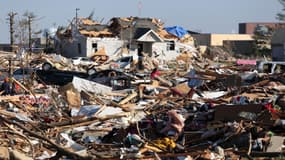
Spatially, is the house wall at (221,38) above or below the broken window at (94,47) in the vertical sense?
above

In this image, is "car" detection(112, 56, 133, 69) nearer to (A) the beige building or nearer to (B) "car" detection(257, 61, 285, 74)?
(B) "car" detection(257, 61, 285, 74)

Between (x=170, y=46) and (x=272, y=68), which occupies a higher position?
(x=170, y=46)

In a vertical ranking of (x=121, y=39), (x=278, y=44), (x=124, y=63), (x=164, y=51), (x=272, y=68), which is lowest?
(x=124, y=63)

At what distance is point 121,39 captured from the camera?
50469 mm

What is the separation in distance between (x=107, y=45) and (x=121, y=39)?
2.14 m

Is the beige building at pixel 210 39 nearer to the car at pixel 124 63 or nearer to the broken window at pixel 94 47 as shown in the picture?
the broken window at pixel 94 47

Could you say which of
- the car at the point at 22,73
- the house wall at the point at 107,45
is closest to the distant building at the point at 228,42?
the house wall at the point at 107,45

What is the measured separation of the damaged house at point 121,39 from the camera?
48938 millimetres

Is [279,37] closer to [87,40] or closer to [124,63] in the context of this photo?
[87,40]

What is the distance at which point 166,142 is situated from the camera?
10.9 m

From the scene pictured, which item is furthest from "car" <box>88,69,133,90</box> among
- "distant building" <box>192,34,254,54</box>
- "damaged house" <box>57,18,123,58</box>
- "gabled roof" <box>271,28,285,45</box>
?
"distant building" <box>192,34,254,54</box>

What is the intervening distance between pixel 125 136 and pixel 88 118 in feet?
5.14

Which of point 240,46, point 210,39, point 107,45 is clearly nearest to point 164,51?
point 107,45

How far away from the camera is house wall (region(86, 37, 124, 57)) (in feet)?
159
